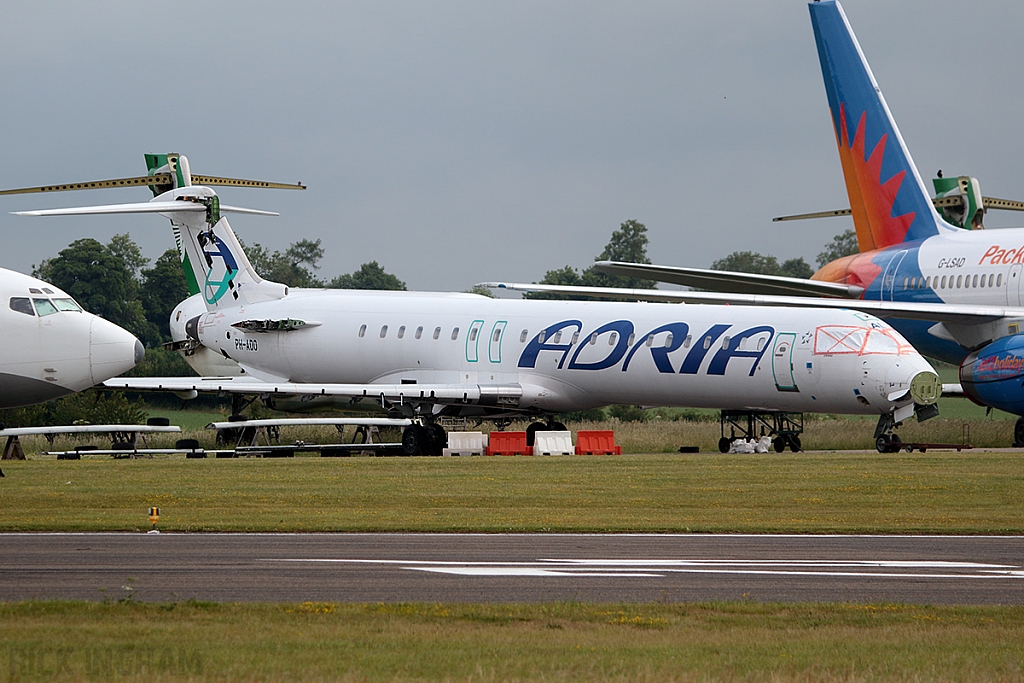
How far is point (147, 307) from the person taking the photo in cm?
11212

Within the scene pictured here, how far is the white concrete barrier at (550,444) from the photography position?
35.8m

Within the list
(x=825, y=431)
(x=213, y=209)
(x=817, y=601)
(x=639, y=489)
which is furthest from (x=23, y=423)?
(x=817, y=601)

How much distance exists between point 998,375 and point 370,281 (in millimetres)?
108184

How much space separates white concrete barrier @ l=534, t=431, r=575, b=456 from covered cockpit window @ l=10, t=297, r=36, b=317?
16.0 m

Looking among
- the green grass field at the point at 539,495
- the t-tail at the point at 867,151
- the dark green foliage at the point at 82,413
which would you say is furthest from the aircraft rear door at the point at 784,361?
the dark green foliage at the point at 82,413

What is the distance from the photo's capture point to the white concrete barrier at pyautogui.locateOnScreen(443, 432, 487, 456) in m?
36.7

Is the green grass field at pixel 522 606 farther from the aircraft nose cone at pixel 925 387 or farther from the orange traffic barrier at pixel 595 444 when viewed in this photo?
the orange traffic barrier at pixel 595 444

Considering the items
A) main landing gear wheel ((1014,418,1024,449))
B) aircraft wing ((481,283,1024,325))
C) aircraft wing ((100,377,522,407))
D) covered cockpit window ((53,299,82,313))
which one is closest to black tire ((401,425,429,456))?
aircraft wing ((100,377,522,407))

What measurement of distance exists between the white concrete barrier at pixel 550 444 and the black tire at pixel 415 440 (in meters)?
3.62

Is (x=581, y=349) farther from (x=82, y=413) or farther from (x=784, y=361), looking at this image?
(x=82, y=413)

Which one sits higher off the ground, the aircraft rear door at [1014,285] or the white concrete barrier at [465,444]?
the aircraft rear door at [1014,285]

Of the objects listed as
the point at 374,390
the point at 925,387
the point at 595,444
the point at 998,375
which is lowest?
the point at 595,444

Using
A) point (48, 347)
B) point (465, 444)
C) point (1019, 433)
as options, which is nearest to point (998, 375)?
point (1019, 433)

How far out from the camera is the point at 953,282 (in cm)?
3588
